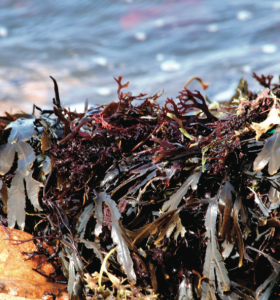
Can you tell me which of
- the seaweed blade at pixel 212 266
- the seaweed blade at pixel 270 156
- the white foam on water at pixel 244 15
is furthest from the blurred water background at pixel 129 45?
the seaweed blade at pixel 212 266

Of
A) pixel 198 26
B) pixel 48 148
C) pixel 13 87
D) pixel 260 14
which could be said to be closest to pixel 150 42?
pixel 198 26

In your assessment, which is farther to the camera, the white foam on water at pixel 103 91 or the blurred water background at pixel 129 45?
the white foam on water at pixel 103 91

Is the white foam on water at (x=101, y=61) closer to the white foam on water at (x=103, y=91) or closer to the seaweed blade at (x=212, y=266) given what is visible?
the white foam on water at (x=103, y=91)

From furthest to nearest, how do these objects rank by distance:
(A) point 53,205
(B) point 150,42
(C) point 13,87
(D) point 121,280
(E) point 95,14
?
(C) point 13,87 → (B) point 150,42 → (E) point 95,14 → (A) point 53,205 → (D) point 121,280

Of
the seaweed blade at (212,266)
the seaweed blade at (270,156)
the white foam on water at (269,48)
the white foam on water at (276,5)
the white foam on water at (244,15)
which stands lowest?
the seaweed blade at (212,266)

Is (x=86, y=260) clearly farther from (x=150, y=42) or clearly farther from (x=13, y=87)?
(x=13, y=87)

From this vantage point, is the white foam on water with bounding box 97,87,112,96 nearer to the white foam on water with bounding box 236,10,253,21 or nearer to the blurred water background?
the blurred water background
